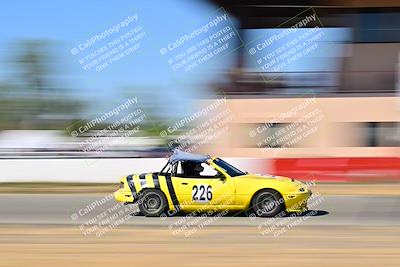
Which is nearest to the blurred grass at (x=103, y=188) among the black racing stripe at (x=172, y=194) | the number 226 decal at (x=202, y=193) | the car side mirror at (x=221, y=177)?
the car side mirror at (x=221, y=177)

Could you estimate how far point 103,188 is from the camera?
2139 centimetres

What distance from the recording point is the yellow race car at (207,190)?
1273cm

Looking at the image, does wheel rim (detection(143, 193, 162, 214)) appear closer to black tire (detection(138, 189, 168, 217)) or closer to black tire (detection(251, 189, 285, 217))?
black tire (detection(138, 189, 168, 217))

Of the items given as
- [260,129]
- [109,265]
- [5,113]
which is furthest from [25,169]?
[5,113]

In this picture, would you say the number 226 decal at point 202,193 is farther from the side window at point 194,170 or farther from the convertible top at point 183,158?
the convertible top at point 183,158

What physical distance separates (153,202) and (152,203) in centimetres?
2

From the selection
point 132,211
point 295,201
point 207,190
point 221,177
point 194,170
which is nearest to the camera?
point 295,201

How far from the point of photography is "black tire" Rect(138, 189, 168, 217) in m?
13.0

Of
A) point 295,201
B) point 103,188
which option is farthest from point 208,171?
point 103,188

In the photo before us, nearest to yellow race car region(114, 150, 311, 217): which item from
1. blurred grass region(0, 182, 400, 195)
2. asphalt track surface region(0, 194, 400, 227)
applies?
asphalt track surface region(0, 194, 400, 227)

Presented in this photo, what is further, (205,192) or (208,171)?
(208,171)

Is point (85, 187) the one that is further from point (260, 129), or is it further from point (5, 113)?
point (5, 113)

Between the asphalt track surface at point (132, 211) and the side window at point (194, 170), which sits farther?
the side window at point (194, 170)

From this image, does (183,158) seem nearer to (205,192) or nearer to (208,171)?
(208,171)
